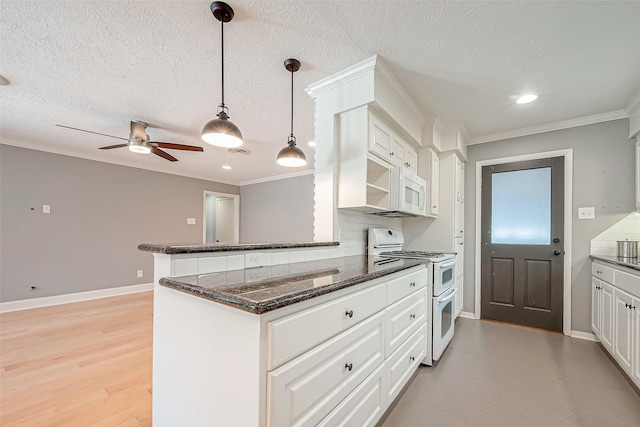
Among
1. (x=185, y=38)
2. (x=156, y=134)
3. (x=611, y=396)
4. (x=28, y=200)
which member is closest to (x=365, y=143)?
(x=185, y=38)

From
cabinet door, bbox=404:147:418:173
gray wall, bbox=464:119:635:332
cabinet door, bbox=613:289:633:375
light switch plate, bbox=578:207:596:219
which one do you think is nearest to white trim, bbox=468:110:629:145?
gray wall, bbox=464:119:635:332

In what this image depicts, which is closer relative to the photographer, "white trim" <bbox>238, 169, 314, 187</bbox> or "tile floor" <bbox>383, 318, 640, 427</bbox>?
"tile floor" <bbox>383, 318, 640, 427</bbox>

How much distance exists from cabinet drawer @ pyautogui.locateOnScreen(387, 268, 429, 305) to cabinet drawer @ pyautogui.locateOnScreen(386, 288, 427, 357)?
4cm

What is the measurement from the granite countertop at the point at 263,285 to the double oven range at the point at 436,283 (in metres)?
0.80

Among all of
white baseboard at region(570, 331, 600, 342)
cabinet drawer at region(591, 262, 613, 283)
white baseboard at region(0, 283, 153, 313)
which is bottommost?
white baseboard at region(0, 283, 153, 313)

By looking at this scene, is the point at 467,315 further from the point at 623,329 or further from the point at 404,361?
the point at 404,361

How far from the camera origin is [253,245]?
1.61 m

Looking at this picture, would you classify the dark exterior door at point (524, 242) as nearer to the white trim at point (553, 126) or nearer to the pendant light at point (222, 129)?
the white trim at point (553, 126)

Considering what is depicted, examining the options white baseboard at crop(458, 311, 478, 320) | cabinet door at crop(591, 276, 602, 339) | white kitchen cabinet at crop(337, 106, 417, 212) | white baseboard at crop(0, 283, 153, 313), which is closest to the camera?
white kitchen cabinet at crop(337, 106, 417, 212)

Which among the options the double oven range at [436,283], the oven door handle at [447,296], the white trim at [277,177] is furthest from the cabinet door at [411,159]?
the white trim at [277,177]

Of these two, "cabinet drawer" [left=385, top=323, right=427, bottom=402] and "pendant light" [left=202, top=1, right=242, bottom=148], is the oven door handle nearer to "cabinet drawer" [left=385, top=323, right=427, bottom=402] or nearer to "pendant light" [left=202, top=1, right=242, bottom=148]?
"cabinet drawer" [left=385, top=323, right=427, bottom=402]

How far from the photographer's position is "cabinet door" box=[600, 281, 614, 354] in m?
2.30

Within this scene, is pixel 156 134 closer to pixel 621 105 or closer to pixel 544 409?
pixel 544 409

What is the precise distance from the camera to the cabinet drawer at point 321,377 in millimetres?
917
